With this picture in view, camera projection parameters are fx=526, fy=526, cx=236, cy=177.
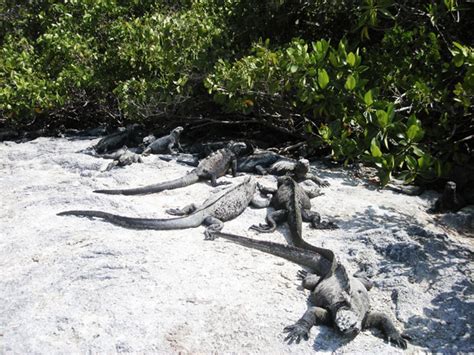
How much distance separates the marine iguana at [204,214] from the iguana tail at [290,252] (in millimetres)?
316

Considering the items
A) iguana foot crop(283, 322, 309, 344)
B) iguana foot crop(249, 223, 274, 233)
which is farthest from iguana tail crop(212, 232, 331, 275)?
iguana foot crop(283, 322, 309, 344)

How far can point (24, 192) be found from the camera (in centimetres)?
655

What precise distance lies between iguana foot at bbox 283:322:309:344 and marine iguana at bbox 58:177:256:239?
165 cm

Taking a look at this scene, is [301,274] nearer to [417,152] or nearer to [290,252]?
[290,252]

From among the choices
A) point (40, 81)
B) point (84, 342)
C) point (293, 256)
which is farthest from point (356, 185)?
point (40, 81)

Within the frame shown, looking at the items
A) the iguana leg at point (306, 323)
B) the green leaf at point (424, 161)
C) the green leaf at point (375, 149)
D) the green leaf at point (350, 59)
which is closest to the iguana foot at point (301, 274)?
the iguana leg at point (306, 323)

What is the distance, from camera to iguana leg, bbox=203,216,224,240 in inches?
205

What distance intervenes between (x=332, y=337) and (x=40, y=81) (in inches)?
336

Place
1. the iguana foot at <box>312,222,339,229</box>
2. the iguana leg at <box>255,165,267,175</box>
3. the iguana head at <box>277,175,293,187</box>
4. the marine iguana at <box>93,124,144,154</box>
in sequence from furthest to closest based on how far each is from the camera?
1. the marine iguana at <box>93,124,144,154</box>
2. the iguana leg at <box>255,165,267,175</box>
3. the iguana head at <box>277,175,293,187</box>
4. the iguana foot at <box>312,222,339,229</box>

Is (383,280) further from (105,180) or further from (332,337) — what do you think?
(105,180)

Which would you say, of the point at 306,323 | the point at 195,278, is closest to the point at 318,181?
the point at 195,278

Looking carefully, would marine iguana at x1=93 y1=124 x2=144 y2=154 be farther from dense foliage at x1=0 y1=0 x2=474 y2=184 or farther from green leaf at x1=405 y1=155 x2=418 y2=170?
green leaf at x1=405 y1=155 x2=418 y2=170

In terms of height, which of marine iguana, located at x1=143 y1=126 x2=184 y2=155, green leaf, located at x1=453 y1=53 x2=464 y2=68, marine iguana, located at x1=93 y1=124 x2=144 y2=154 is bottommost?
marine iguana, located at x1=93 y1=124 x2=144 y2=154

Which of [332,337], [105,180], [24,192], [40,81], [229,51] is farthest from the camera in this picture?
[40,81]
